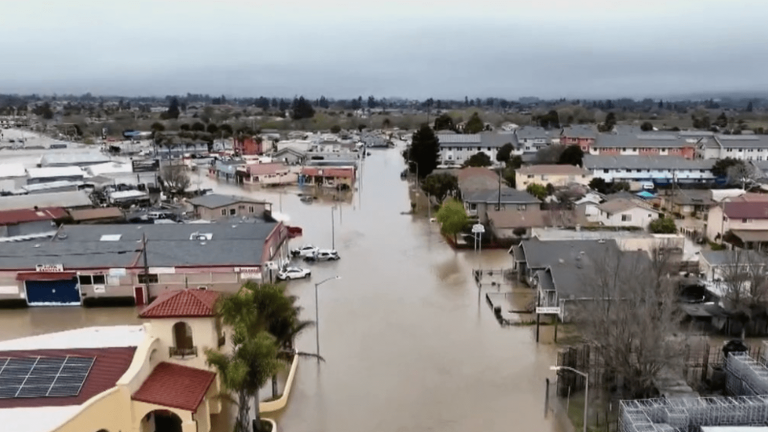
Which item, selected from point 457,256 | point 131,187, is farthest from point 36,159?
point 457,256

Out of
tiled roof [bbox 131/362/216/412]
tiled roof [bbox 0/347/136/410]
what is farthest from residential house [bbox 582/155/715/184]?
tiled roof [bbox 0/347/136/410]

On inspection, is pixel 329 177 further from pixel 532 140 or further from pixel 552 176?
pixel 532 140

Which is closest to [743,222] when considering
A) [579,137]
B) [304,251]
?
[304,251]

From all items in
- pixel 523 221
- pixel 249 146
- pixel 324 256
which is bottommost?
pixel 324 256

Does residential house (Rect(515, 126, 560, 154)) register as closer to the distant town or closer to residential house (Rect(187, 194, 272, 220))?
the distant town

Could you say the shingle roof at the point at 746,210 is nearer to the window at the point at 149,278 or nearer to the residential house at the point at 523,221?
the residential house at the point at 523,221

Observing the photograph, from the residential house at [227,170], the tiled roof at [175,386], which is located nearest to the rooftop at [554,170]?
the residential house at [227,170]
